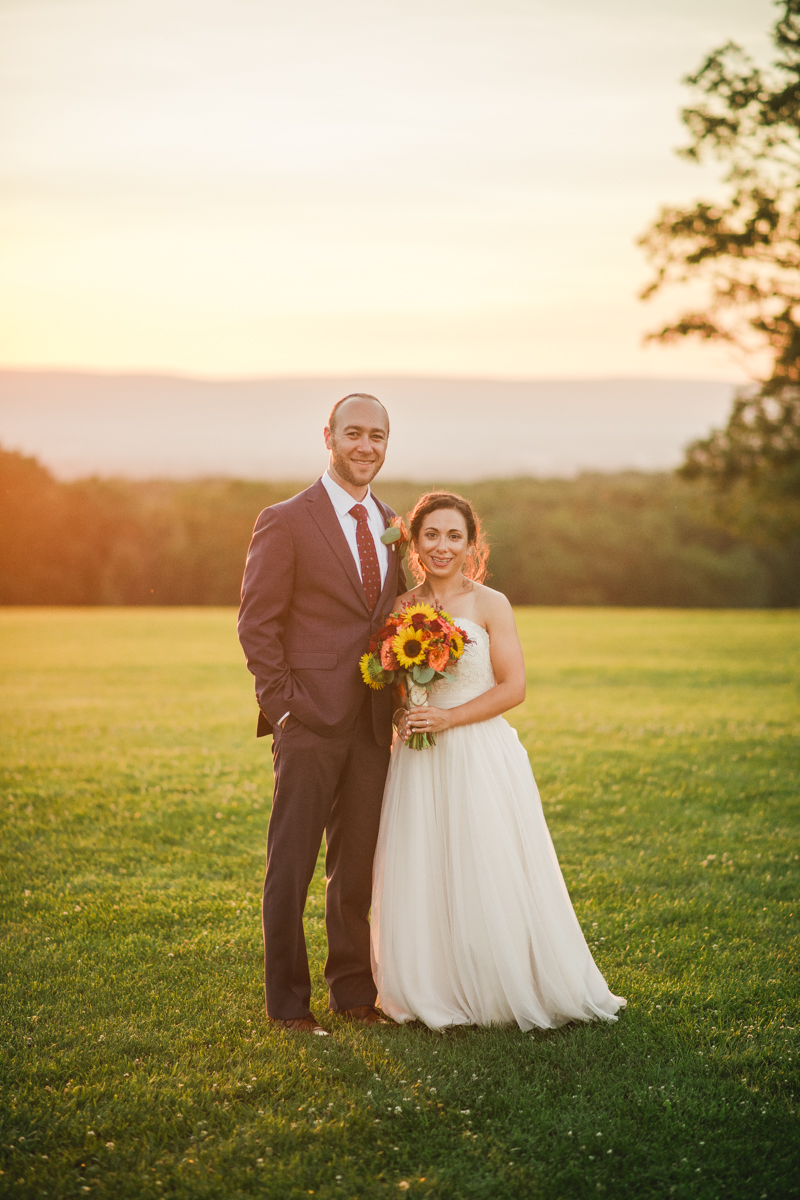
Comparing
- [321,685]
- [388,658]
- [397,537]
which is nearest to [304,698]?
[321,685]

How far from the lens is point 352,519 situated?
16.6 feet

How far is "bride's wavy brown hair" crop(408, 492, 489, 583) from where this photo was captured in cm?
515

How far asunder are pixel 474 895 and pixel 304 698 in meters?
1.30

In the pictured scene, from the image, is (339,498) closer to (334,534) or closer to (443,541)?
(334,534)

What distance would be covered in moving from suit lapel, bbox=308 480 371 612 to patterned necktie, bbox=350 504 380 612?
2.5 inches

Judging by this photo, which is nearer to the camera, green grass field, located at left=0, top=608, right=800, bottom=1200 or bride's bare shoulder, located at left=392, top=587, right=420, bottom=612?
green grass field, located at left=0, top=608, right=800, bottom=1200

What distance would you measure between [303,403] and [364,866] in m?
96.4

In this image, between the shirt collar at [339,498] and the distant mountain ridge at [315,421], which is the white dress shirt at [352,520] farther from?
the distant mountain ridge at [315,421]

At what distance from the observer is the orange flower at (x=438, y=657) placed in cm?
465

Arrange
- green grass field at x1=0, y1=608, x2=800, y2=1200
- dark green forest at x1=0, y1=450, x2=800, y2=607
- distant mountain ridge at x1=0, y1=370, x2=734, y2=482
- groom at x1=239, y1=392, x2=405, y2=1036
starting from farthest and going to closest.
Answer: distant mountain ridge at x1=0, y1=370, x2=734, y2=482, dark green forest at x1=0, y1=450, x2=800, y2=607, groom at x1=239, y1=392, x2=405, y2=1036, green grass field at x1=0, y1=608, x2=800, y2=1200

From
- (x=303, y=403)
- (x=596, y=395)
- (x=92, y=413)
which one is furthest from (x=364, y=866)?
(x=596, y=395)

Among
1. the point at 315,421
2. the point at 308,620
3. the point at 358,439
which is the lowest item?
the point at 308,620

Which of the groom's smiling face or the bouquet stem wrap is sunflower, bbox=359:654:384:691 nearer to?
the bouquet stem wrap

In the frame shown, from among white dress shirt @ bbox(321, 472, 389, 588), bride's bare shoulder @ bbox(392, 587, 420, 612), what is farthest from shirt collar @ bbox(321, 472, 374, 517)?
bride's bare shoulder @ bbox(392, 587, 420, 612)
